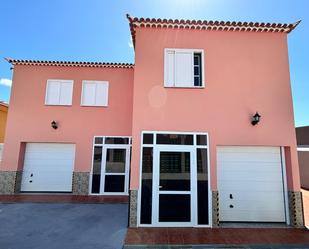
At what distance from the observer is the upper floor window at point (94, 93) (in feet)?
41.1

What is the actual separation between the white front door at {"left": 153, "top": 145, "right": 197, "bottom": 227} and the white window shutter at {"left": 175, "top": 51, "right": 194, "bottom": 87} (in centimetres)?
279

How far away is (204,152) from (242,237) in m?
3.16

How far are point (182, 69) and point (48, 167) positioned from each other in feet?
34.6

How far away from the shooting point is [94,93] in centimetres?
1262

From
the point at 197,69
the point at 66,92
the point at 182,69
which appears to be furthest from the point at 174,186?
the point at 66,92

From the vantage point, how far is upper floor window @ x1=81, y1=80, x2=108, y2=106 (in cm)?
1254

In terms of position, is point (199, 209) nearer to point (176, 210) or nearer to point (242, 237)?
point (176, 210)

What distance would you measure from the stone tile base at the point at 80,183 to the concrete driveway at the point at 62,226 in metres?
2.20

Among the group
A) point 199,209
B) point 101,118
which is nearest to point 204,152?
point 199,209

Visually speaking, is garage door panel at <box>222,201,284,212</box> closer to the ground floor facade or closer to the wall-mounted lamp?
the ground floor facade

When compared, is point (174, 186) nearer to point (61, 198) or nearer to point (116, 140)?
point (116, 140)

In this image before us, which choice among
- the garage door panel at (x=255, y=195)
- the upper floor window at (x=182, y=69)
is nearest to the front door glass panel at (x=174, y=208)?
the garage door panel at (x=255, y=195)

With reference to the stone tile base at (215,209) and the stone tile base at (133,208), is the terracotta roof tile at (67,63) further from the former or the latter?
the stone tile base at (215,209)

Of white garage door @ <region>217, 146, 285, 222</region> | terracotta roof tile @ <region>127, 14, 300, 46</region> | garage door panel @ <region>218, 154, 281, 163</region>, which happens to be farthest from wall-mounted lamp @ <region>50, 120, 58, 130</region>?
garage door panel @ <region>218, 154, 281, 163</region>
